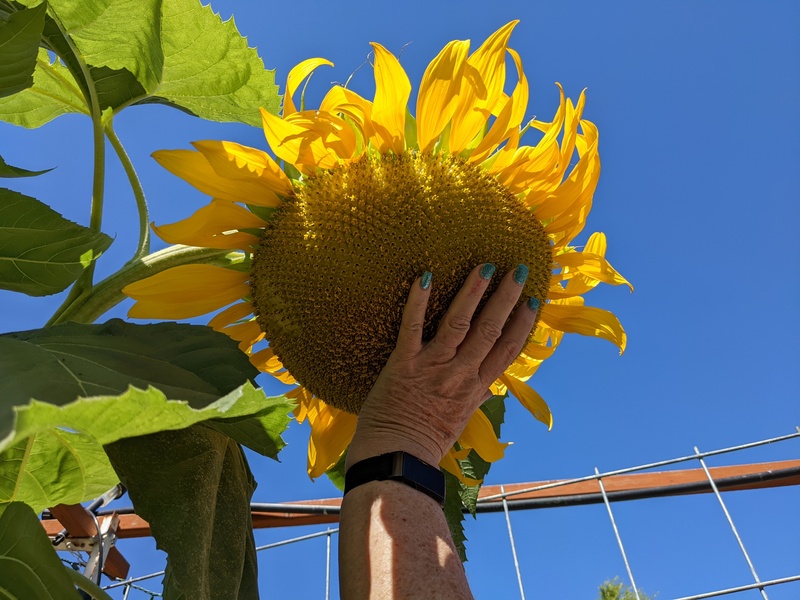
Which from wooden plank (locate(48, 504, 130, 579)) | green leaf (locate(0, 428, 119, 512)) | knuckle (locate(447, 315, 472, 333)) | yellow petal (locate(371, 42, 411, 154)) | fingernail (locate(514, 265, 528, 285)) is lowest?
green leaf (locate(0, 428, 119, 512))

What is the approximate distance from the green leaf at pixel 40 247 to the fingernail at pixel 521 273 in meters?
0.52

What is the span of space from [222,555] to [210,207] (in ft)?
1.44

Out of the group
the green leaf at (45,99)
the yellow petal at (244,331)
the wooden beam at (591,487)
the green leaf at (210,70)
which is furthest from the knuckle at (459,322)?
the wooden beam at (591,487)

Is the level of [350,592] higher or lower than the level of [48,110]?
lower

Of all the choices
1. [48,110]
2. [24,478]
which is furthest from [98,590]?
[48,110]

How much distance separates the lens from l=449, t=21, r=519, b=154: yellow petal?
971 mm

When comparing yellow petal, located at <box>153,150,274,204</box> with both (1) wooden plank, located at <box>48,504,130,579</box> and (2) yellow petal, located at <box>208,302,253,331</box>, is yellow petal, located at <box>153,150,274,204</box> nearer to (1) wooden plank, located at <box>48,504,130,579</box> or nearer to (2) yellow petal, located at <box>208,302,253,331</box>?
(2) yellow petal, located at <box>208,302,253,331</box>

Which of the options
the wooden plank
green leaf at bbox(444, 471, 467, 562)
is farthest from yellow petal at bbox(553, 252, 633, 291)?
the wooden plank

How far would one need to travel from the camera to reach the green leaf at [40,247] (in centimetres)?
84

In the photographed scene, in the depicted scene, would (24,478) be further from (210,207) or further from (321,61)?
(321,61)

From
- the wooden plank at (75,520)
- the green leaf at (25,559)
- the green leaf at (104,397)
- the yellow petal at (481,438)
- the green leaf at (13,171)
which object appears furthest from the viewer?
the wooden plank at (75,520)

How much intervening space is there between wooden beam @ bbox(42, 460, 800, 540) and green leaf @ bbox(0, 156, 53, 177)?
120 inches

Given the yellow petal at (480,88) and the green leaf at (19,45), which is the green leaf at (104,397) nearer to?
the green leaf at (19,45)

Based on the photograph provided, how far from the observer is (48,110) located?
3.72 feet
